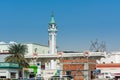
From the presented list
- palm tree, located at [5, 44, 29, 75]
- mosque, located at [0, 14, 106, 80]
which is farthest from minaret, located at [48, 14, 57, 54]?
palm tree, located at [5, 44, 29, 75]

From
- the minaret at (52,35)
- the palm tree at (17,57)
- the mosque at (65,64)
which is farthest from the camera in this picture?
the minaret at (52,35)

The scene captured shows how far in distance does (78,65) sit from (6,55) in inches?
727

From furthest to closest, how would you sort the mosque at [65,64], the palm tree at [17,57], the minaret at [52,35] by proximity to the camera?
the minaret at [52,35]
the mosque at [65,64]
the palm tree at [17,57]

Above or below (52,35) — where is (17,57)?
below

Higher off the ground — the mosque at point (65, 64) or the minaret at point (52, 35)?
the minaret at point (52, 35)

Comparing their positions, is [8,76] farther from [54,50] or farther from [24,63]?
[54,50]

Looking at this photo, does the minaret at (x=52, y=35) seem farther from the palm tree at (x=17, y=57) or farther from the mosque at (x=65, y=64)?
the palm tree at (x=17, y=57)

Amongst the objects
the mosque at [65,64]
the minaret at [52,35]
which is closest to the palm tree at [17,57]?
the mosque at [65,64]

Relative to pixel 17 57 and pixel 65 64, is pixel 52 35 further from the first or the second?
pixel 17 57

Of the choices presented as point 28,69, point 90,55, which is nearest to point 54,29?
point 90,55

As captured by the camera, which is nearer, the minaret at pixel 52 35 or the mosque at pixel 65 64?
the mosque at pixel 65 64

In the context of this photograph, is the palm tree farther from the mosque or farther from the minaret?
the minaret

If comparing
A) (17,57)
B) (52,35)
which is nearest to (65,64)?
(17,57)

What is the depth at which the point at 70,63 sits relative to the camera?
370 feet
